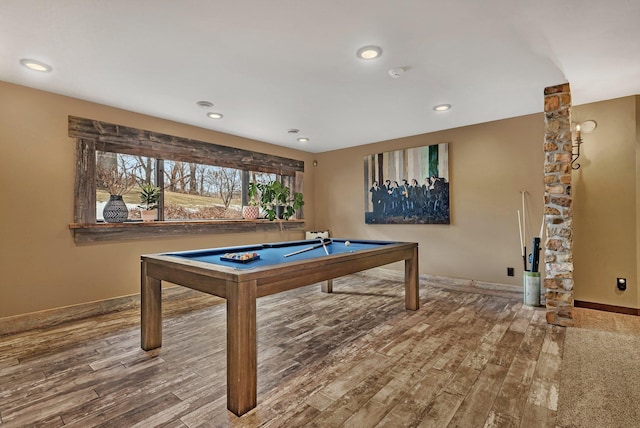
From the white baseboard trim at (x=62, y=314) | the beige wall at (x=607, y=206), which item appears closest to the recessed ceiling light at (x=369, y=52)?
→ the beige wall at (x=607, y=206)

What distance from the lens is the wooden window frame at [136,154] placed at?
3.39 metres

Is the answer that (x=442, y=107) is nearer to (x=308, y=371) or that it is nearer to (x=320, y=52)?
(x=320, y=52)

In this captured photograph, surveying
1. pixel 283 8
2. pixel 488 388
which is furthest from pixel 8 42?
pixel 488 388

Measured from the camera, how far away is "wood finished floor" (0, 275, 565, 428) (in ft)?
5.57

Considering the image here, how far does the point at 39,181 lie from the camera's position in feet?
10.3

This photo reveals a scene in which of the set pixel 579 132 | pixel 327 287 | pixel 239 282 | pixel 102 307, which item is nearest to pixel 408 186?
pixel 327 287

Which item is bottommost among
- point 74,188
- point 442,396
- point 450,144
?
point 442,396

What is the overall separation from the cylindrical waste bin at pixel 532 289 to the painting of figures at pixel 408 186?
1.29m

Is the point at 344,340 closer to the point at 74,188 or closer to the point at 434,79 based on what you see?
the point at 434,79

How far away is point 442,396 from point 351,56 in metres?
2.51

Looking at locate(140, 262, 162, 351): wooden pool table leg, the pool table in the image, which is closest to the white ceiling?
the pool table

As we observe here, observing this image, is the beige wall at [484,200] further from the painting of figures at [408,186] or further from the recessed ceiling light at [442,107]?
the recessed ceiling light at [442,107]

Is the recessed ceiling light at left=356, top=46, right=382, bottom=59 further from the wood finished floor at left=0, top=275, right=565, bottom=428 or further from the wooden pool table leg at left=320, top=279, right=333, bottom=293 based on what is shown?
the wooden pool table leg at left=320, top=279, right=333, bottom=293

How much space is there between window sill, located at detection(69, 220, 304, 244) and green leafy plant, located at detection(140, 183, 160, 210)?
26 centimetres
